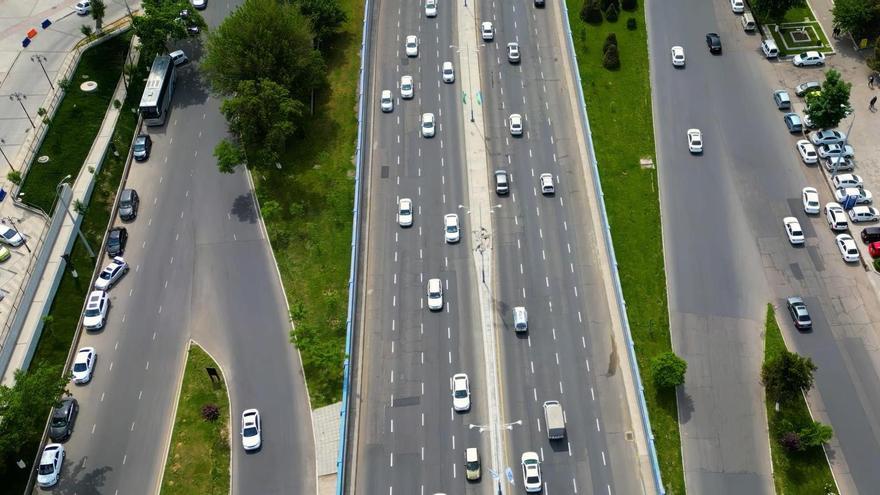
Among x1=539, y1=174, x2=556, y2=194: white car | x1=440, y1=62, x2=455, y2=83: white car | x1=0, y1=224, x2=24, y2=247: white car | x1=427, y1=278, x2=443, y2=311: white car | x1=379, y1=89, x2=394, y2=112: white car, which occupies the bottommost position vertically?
x1=427, y1=278, x2=443, y2=311: white car

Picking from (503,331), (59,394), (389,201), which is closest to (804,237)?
(503,331)

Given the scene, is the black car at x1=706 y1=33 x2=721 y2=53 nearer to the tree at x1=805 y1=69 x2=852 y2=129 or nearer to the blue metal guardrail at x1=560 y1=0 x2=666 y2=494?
→ the tree at x1=805 y1=69 x2=852 y2=129

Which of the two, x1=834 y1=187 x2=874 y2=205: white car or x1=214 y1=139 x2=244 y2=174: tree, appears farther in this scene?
x1=214 y1=139 x2=244 y2=174: tree

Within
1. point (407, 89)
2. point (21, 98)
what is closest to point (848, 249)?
point (407, 89)

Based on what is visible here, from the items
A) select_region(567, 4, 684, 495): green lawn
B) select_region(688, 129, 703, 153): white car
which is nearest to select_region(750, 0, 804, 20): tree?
select_region(567, 4, 684, 495): green lawn

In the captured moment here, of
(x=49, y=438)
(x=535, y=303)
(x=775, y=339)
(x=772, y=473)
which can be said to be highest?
(x=535, y=303)

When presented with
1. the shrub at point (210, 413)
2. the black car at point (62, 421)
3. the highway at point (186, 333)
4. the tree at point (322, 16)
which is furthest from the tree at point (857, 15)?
the black car at point (62, 421)

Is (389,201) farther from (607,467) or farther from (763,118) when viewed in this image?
(763,118)
